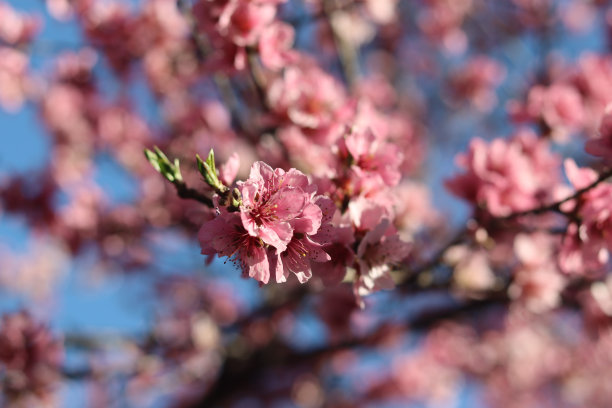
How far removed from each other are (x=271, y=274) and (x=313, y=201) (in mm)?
253

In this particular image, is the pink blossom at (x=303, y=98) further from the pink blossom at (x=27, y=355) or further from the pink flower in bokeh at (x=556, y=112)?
the pink blossom at (x=27, y=355)

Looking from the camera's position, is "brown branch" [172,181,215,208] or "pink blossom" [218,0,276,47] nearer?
"brown branch" [172,181,215,208]

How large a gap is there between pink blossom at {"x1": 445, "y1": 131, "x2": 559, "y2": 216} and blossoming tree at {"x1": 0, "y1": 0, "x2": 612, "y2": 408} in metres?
0.01

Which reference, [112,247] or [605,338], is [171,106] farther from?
[605,338]

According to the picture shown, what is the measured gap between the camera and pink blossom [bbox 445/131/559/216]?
1.97 meters

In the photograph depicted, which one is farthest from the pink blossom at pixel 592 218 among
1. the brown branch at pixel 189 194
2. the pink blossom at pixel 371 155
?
the brown branch at pixel 189 194

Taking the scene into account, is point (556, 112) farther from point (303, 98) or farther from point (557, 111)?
point (303, 98)

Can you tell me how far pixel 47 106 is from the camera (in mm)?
5000

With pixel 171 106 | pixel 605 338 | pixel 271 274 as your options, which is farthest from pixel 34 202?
pixel 605 338

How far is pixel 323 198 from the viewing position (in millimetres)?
1334

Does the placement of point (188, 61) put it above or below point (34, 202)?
above

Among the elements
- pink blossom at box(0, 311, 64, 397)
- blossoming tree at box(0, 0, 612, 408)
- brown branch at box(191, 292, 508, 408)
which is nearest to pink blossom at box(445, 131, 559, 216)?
blossoming tree at box(0, 0, 612, 408)

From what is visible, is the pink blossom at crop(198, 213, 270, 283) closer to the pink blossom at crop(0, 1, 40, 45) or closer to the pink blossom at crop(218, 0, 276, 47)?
the pink blossom at crop(218, 0, 276, 47)

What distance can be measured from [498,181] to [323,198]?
39.1 inches
